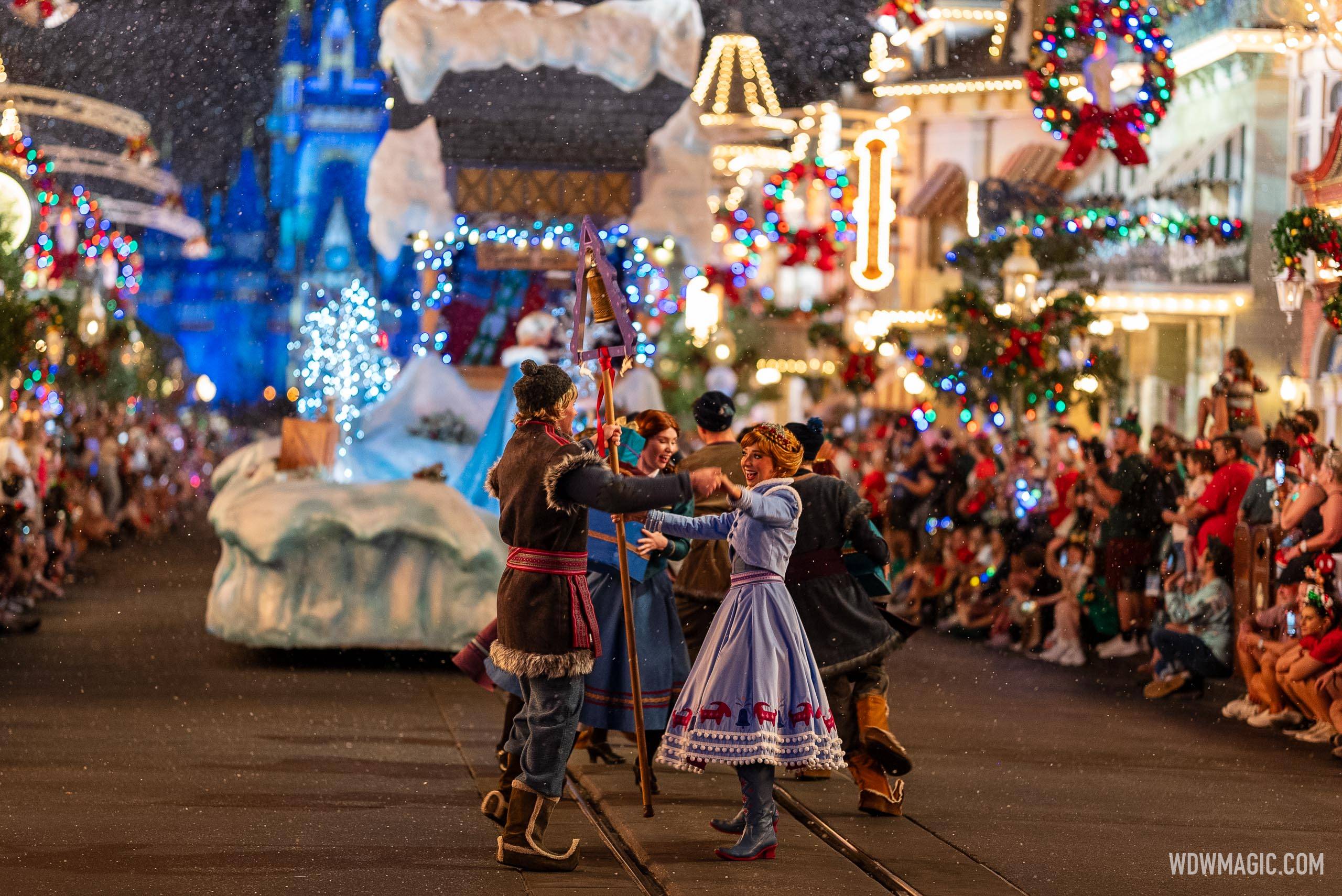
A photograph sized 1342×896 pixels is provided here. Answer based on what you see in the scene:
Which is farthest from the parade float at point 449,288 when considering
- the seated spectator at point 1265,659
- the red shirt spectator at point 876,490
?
the seated spectator at point 1265,659

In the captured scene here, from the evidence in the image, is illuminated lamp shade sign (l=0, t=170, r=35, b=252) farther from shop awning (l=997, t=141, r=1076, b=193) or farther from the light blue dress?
shop awning (l=997, t=141, r=1076, b=193)

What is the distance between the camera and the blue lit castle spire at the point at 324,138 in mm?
108562

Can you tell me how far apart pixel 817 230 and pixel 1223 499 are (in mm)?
16312

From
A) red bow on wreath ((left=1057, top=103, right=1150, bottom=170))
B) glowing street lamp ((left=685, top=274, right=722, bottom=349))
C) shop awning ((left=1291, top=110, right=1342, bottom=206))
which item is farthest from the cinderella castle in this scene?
shop awning ((left=1291, top=110, right=1342, bottom=206))

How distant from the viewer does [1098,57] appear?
59.8 feet

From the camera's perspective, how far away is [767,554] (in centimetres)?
681

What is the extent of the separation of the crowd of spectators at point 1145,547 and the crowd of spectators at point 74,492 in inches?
281

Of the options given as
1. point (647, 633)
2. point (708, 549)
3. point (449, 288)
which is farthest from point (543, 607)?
point (449, 288)

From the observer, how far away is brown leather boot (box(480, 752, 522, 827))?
7.10 metres

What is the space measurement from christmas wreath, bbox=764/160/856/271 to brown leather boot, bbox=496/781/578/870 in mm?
20345

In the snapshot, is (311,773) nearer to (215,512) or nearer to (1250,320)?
(215,512)

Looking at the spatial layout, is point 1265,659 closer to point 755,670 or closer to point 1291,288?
point 1291,288

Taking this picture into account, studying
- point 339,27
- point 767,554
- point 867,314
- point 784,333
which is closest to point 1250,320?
point 867,314

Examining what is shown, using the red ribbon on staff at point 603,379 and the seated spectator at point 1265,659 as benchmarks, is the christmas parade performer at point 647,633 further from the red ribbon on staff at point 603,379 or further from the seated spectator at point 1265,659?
the seated spectator at point 1265,659
